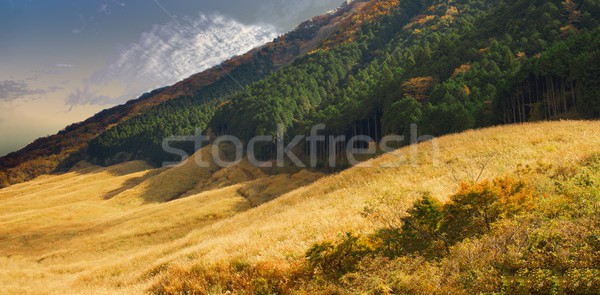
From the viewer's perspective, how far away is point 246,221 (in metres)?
27.6

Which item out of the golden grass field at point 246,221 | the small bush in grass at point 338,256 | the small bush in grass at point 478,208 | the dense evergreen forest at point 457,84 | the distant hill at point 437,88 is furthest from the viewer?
the distant hill at point 437,88

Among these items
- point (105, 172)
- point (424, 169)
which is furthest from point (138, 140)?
point (424, 169)

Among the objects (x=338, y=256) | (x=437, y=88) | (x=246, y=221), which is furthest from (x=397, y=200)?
(x=437, y=88)

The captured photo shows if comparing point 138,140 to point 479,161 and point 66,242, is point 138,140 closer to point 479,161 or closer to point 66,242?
point 66,242

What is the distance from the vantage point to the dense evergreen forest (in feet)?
170

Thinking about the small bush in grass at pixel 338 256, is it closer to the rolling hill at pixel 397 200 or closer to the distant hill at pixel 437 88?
the rolling hill at pixel 397 200

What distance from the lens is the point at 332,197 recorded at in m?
22.8

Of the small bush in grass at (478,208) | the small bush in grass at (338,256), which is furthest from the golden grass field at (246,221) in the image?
the small bush in grass at (478,208)

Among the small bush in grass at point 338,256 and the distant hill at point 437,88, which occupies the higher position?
the distant hill at point 437,88

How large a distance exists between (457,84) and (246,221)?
52571 mm

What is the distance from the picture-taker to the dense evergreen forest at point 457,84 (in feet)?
170

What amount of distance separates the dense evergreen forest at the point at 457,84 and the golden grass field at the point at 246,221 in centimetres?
2599

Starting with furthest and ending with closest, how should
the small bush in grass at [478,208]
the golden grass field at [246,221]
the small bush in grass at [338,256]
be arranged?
the golden grass field at [246,221], the small bush in grass at [478,208], the small bush in grass at [338,256]

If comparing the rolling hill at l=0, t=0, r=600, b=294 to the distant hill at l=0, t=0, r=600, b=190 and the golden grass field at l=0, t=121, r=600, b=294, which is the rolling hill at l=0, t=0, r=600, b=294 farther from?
the distant hill at l=0, t=0, r=600, b=190
